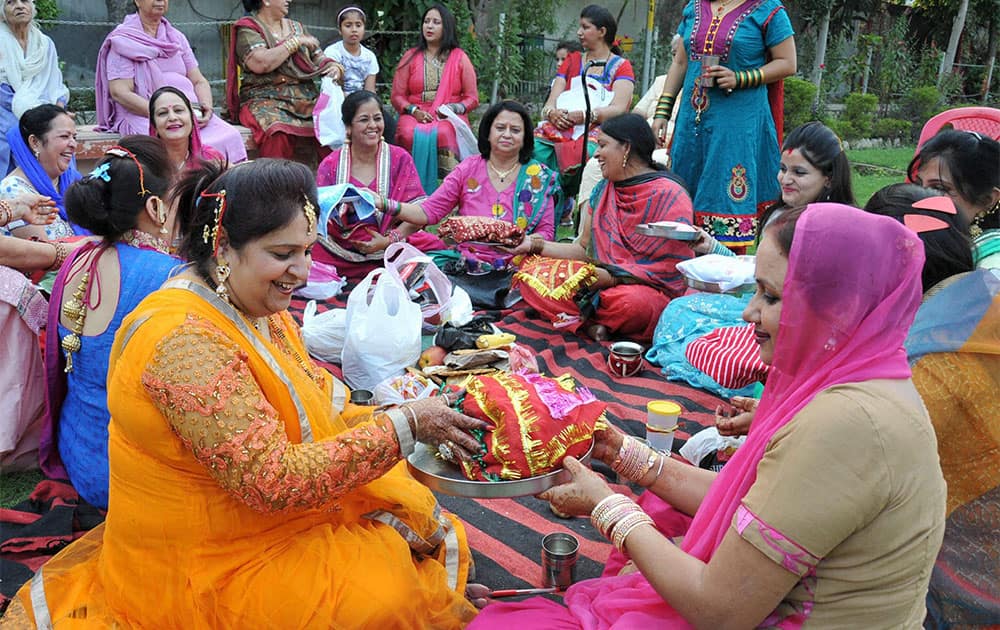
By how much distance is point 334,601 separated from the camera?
6.49ft

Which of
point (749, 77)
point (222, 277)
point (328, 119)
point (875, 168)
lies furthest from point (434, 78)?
point (875, 168)

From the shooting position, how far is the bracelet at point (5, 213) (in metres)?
3.54

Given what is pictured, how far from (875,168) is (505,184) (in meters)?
7.56

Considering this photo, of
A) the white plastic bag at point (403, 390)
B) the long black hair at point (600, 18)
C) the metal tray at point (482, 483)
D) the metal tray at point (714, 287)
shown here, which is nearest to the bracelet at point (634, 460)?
the metal tray at point (482, 483)

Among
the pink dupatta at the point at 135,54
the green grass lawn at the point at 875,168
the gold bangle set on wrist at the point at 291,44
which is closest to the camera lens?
the pink dupatta at the point at 135,54

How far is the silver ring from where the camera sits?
211cm

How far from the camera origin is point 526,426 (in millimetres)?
2061

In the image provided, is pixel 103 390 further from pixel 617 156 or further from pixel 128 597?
pixel 617 156

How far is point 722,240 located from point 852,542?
4.02 meters

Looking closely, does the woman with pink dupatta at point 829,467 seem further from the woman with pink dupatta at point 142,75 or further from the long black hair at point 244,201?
the woman with pink dupatta at point 142,75

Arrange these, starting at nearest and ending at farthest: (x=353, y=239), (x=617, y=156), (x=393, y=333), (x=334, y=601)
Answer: (x=334, y=601) < (x=393, y=333) < (x=617, y=156) < (x=353, y=239)

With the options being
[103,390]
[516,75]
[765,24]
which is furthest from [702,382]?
[516,75]

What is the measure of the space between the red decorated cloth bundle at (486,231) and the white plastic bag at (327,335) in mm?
1228

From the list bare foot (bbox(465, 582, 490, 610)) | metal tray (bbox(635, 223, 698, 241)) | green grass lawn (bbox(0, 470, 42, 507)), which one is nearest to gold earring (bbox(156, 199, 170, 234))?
green grass lawn (bbox(0, 470, 42, 507))
